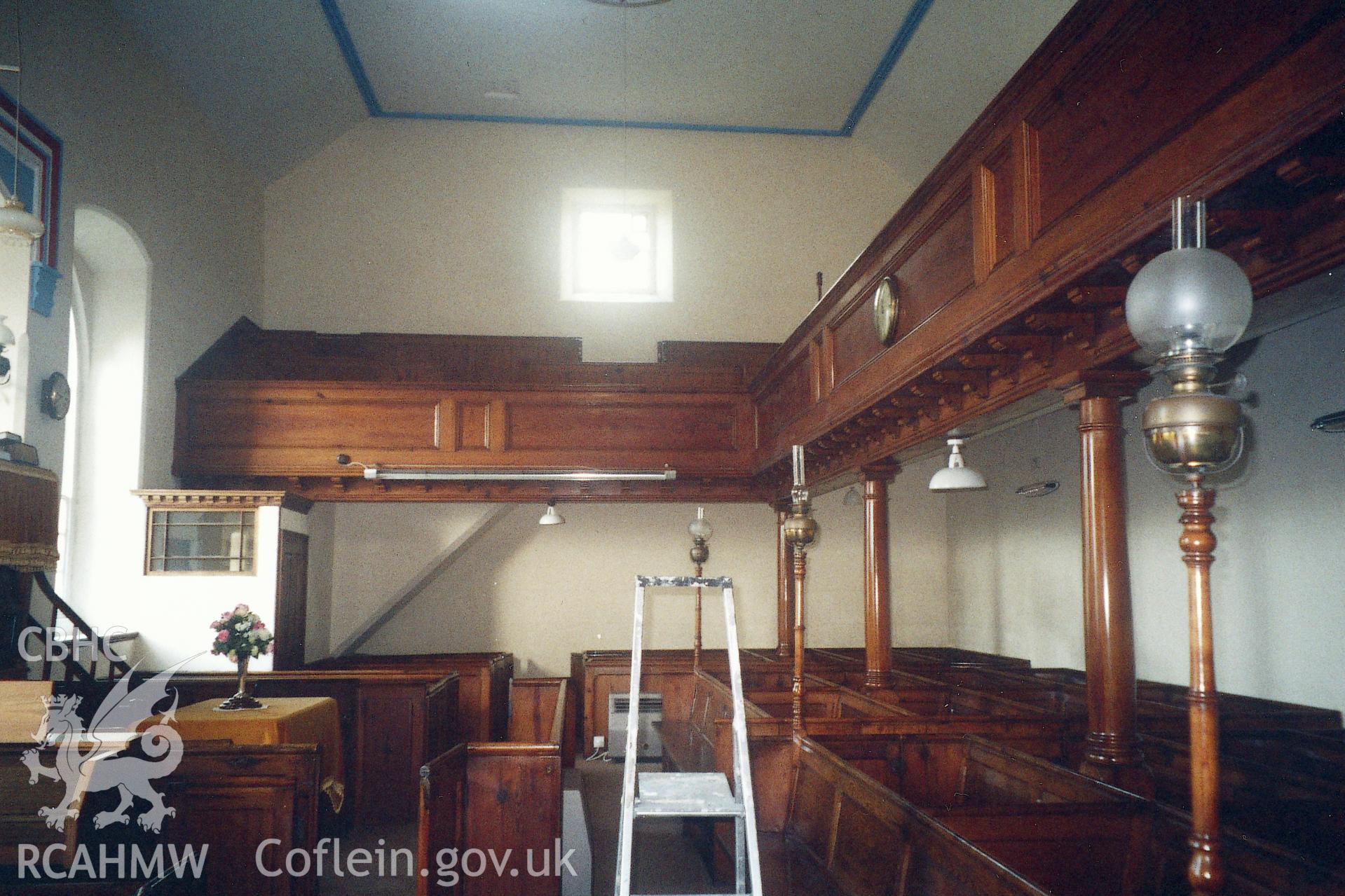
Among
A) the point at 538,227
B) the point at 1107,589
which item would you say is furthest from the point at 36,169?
the point at 1107,589

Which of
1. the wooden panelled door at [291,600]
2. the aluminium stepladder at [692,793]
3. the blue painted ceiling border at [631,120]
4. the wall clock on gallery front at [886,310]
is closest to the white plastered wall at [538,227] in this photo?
the blue painted ceiling border at [631,120]

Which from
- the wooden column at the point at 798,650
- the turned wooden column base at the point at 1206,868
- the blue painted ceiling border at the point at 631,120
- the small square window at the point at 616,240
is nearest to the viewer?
the turned wooden column base at the point at 1206,868

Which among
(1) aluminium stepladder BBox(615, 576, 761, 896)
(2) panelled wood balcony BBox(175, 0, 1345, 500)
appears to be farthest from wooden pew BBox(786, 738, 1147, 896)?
(2) panelled wood balcony BBox(175, 0, 1345, 500)

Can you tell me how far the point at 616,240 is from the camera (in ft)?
42.5

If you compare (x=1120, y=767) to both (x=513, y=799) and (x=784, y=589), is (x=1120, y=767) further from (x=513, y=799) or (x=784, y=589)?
(x=784, y=589)

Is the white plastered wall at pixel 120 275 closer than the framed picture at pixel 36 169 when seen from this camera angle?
No

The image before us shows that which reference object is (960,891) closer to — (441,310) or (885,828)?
(885,828)

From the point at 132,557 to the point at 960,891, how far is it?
846 centimetres

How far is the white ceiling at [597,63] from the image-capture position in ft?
32.0

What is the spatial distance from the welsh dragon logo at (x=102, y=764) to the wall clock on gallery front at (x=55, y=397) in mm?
2643

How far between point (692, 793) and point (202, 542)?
7408 millimetres

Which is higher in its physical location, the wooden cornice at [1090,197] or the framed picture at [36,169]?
the framed picture at [36,169]

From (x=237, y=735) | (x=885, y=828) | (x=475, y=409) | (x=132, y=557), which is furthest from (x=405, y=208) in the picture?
(x=885, y=828)

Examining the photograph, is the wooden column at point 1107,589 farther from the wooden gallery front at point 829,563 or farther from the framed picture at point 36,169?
the framed picture at point 36,169
